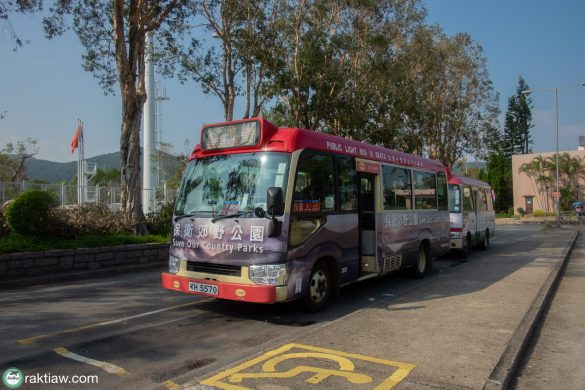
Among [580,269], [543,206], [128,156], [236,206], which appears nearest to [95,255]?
[128,156]

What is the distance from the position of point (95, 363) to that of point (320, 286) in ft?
11.6

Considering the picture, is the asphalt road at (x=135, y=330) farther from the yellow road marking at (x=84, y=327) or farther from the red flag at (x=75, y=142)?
the red flag at (x=75, y=142)

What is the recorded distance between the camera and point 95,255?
455 inches

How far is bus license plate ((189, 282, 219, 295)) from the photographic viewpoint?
661 centimetres

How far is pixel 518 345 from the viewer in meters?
5.46

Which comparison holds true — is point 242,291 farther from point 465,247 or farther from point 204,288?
point 465,247

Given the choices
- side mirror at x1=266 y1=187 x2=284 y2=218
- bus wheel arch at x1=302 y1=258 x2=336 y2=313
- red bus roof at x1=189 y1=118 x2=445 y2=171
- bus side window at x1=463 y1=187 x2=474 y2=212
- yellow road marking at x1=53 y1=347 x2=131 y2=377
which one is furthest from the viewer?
bus side window at x1=463 y1=187 x2=474 y2=212

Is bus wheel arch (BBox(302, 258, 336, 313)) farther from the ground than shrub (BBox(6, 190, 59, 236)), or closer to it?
closer to it

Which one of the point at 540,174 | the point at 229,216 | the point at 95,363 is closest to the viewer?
the point at 95,363

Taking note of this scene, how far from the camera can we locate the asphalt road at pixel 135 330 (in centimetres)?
484

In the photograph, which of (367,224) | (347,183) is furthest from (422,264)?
(347,183)

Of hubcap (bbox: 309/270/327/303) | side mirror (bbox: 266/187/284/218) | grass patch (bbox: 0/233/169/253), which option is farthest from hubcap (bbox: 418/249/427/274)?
grass patch (bbox: 0/233/169/253)

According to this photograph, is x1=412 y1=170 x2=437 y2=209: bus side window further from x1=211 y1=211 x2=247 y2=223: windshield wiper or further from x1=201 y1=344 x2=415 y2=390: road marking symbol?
x1=201 y1=344 x2=415 y2=390: road marking symbol

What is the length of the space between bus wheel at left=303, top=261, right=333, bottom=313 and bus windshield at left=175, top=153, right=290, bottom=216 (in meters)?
1.54
